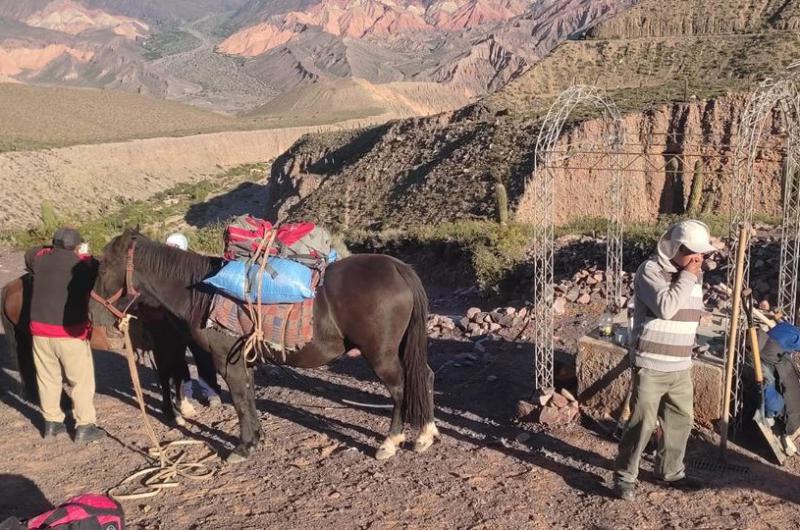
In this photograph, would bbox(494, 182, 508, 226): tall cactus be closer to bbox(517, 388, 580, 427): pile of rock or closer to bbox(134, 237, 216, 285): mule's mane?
bbox(517, 388, 580, 427): pile of rock

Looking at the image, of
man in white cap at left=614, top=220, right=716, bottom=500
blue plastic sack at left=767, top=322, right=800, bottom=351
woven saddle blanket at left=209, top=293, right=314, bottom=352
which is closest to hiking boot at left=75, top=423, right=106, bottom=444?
woven saddle blanket at left=209, top=293, right=314, bottom=352

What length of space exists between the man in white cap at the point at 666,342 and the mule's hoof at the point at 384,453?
5.77ft

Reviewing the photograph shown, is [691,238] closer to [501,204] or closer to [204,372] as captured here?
[204,372]

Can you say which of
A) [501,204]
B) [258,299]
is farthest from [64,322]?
[501,204]

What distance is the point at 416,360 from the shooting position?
549 cm

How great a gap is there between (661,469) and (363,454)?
230 cm

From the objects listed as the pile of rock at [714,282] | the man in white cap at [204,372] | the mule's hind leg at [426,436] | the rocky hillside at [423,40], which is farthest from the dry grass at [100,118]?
the mule's hind leg at [426,436]

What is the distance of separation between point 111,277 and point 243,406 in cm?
146

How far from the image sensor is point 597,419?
5965 mm

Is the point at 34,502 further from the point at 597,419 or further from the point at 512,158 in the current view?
the point at 512,158

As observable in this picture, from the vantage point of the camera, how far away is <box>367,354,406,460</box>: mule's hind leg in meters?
5.44

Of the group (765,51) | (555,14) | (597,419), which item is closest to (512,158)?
(765,51)

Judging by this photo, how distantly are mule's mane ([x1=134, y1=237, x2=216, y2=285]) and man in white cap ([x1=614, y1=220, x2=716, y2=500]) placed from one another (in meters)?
3.35

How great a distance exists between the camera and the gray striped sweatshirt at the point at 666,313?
416 centimetres
